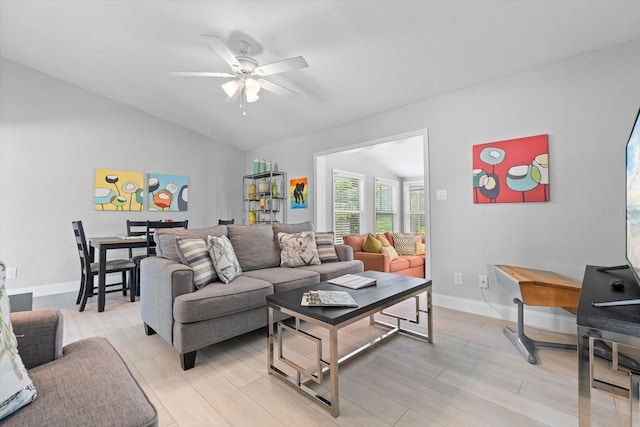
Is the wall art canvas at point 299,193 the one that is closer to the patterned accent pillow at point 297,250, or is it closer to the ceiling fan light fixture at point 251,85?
the patterned accent pillow at point 297,250

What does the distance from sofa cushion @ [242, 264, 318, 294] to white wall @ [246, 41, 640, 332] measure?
1539 mm

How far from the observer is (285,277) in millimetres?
2635

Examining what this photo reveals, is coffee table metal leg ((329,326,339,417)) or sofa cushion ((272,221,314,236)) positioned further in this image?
sofa cushion ((272,221,314,236))

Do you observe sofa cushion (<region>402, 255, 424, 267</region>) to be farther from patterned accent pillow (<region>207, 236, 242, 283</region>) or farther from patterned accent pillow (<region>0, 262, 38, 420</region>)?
patterned accent pillow (<region>0, 262, 38, 420</region>)

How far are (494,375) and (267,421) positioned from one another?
1.47m

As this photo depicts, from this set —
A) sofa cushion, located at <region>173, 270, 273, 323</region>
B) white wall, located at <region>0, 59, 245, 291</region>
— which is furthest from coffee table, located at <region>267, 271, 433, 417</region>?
white wall, located at <region>0, 59, 245, 291</region>

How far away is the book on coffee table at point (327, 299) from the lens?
66.8 inches

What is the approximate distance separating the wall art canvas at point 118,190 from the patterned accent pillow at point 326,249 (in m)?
3.21

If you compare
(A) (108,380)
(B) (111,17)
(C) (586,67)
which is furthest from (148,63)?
(C) (586,67)

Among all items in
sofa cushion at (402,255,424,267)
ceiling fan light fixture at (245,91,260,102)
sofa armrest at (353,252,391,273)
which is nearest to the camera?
ceiling fan light fixture at (245,91,260,102)

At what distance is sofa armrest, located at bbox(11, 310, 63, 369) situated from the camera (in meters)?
1.11

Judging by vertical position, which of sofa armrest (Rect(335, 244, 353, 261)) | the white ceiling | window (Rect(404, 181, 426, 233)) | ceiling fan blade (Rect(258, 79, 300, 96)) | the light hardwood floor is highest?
the white ceiling

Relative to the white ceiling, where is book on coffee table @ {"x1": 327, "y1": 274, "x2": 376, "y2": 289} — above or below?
below

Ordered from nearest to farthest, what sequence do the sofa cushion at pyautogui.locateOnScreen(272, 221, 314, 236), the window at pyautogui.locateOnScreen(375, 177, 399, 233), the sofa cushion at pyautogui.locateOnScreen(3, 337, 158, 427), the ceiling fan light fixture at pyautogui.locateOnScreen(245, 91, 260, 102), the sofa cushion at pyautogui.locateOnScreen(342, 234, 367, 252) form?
1. the sofa cushion at pyautogui.locateOnScreen(3, 337, 158, 427)
2. the ceiling fan light fixture at pyautogui.locateOnScreen(245, 91, 260, 102)
3. the sofa cushion at pyautogui.locateOnScreen(272, 221, 314, 236)
4. the sofa cushion at pyautogui.locateOnScreen(342, 234, 367, 252)
5. the window at pyautogui.locateOnScreen(375, 177, 399, 233)
